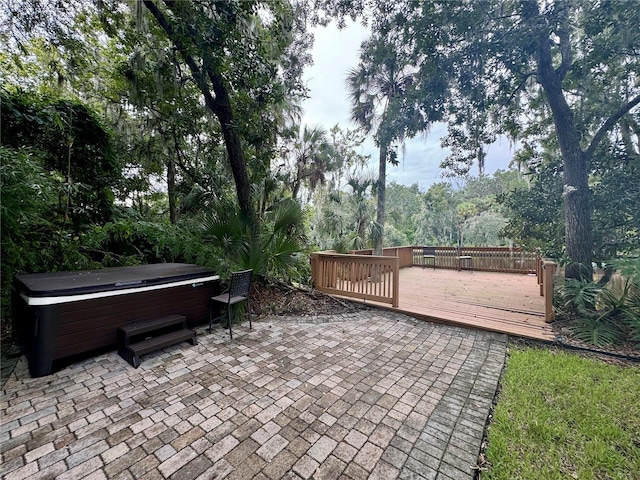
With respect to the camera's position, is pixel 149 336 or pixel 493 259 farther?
pixel 493 259

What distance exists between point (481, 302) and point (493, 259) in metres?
4.89

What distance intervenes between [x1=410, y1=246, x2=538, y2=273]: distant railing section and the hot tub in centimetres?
928

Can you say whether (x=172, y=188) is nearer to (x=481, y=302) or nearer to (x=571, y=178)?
(x=481, y=302)

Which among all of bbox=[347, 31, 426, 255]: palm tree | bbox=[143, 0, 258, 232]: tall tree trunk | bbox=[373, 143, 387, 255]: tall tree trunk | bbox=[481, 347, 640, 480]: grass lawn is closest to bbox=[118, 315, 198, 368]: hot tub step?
bbox=[143, 0, 258, 232]: tall tree trunk

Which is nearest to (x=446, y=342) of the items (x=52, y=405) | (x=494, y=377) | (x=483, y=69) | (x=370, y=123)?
(x=494, y=377)

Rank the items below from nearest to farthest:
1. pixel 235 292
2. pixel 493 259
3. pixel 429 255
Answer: pixel 235 292 → pixel 493 259 → pixel 429 255

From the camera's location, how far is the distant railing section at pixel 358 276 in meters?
4.67

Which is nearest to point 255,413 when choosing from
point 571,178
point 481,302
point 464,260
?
point 481,302

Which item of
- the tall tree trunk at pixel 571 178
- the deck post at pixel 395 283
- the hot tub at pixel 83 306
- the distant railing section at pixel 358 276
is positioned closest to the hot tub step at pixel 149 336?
the hot tub at pixel 83 306

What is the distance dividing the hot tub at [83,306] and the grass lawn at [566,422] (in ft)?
11.1

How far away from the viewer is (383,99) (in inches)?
300

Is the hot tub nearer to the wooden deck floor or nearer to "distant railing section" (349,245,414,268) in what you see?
the wooden deck floor

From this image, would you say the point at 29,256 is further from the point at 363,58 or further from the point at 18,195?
the point at 363,58

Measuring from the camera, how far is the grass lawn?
155cm
